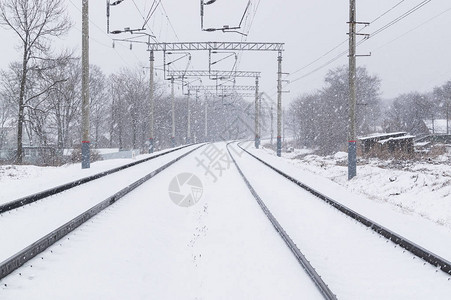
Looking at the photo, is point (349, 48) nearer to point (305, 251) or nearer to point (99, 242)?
point (305, 251)

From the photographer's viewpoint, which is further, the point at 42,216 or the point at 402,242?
the point at 42,216

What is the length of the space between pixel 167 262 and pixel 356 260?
2.66m

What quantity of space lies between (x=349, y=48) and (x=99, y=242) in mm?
13372

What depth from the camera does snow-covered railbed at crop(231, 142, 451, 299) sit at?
4008mm

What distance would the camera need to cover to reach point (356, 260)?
4977 mm

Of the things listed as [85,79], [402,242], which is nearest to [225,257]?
[402,242]

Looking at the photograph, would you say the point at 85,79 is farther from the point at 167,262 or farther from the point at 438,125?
the point at 438,125

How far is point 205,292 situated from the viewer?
397 cm

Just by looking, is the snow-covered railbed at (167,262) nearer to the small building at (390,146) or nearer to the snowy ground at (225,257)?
the snowy ground at (225,257)

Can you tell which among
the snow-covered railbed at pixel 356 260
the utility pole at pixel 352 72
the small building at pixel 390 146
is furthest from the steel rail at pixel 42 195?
the small building at pixel 390 146

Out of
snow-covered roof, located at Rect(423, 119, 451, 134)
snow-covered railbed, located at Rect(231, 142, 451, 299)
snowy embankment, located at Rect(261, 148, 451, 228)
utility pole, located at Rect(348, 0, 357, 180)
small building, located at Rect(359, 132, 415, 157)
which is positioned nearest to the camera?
snow-covered railbed, located at Rect(231, 142, 451, 299)

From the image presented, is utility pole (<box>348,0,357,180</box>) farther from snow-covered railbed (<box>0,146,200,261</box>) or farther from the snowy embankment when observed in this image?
snow-covered railbed (<box>0,146,200,261</box>)

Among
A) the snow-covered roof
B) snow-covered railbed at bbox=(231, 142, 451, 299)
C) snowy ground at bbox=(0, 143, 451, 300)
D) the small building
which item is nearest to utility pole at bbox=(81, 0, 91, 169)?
snowy ground at bbox=(0, 143, 451, 300)

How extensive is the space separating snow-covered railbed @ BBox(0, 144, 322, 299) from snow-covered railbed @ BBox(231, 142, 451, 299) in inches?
15.6
